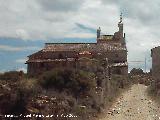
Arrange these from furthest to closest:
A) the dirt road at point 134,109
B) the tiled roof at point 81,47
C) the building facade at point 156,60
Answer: the tiled roof at point 81,47
the building facade at point 156,60
the dirt road at point 134,109

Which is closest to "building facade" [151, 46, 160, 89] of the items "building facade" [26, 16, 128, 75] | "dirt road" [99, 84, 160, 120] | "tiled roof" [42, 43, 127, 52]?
"building facade" [26, 16, 128, 75]

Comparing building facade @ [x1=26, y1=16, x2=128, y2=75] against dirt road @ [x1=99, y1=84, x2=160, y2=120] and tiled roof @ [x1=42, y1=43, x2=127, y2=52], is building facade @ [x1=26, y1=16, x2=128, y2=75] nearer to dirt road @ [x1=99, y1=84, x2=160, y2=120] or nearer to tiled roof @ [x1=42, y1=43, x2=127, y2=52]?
tiled roof @ [x1=42, y1=43, x2=127, y2=52]

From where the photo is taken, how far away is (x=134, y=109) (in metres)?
35.5

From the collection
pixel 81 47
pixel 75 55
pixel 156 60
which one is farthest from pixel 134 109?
pixel 81 47

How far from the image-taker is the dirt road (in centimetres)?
3103

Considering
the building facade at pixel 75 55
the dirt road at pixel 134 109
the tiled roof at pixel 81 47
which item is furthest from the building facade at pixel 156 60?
the dirt road at pixel 134 109

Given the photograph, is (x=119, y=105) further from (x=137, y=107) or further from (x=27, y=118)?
(x=27, y=118)

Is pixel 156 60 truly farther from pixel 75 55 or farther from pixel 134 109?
pixel 134 109

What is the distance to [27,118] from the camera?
25266 millimetres

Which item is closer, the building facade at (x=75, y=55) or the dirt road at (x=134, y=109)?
the dirt road at (x=134, y=109)

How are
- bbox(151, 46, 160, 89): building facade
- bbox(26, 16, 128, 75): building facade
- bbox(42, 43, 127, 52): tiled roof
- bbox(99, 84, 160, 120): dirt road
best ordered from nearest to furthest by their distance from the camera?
1. bbox(99, 84, 160, 120): dirt road
2. bbox(26, 16, 128, 75): building facade
3. bbox(151, 46, 160, 89): building facade
4. bbox(42, 43, 127, 52): tiled roof

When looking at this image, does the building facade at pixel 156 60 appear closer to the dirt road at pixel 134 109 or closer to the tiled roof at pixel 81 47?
the tiled roof at pixel 81 47

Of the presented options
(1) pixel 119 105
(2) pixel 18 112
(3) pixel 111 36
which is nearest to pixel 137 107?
(1) pixel 119 105

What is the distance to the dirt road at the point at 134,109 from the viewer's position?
31031 millimetres
